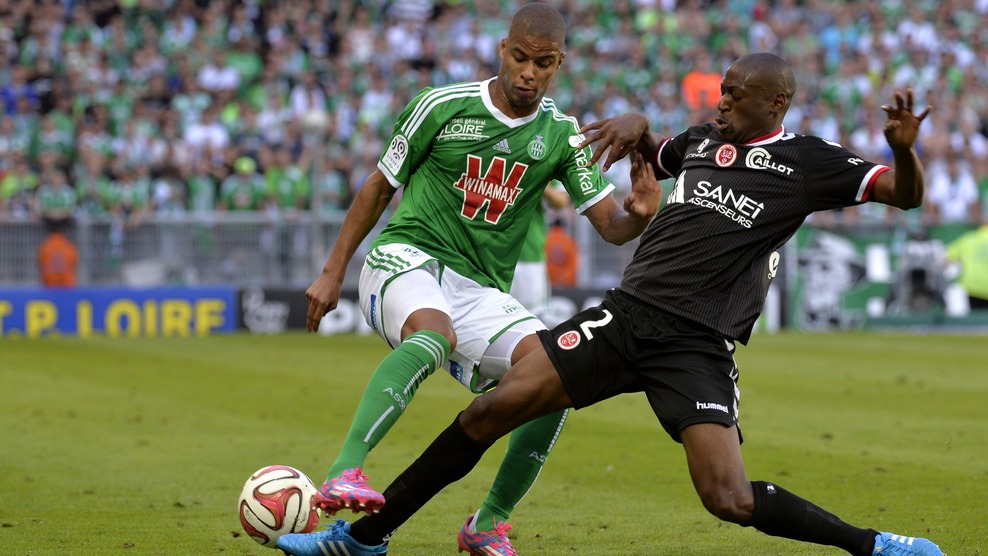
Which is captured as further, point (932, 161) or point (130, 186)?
point (932, 161)

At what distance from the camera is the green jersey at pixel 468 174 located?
6301 mm

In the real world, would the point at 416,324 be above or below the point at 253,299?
above

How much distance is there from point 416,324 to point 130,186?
646 inches

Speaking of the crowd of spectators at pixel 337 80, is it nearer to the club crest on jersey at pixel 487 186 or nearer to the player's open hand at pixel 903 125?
the club crest on jersey at pixel 487 186

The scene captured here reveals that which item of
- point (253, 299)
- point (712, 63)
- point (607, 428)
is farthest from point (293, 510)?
point (712, 63)

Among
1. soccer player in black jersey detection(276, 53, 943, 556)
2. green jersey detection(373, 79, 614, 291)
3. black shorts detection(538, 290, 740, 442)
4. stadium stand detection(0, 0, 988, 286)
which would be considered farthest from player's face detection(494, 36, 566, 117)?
stadium stand detection(0, 0, 988, 286)

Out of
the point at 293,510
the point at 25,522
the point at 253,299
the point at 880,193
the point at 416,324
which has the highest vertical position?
the point at 880,193

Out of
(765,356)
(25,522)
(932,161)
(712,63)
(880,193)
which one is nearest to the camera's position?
(880,193)

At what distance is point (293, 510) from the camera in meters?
5.75

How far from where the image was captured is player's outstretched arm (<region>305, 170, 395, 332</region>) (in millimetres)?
6090

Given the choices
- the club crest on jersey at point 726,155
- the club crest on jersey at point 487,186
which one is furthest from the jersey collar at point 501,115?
the club crest on jersey at point 726,155

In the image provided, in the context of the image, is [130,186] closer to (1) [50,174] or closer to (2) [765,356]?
(1) [50,174]

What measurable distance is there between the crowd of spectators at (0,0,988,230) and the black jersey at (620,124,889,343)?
52.8 ft

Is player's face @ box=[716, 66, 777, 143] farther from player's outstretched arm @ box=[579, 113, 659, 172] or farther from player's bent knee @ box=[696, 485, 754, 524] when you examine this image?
player's bent knee @ box=[696, 485, 754, 524]
